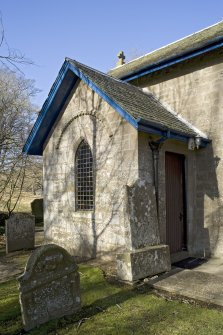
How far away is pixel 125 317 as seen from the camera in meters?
4.86

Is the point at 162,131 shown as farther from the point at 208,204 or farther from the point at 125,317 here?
the point at 125,317

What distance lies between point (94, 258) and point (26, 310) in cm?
451

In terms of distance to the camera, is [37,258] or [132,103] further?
[132,103]

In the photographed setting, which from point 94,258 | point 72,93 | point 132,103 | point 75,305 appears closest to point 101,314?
point 75,305

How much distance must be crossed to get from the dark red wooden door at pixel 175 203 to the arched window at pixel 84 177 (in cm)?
238

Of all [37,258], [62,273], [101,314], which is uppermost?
[37,258]

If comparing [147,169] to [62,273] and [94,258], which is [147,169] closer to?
[94,258]

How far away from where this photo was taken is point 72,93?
10086 mm

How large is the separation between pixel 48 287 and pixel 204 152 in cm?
680

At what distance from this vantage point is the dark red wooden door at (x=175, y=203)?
9055 millimetres

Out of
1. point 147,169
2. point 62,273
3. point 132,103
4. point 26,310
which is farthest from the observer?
point 132,103

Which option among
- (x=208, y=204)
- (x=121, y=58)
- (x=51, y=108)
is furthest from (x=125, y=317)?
(x=121, y=58)

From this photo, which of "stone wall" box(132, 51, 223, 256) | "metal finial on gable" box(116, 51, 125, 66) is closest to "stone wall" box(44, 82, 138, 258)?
"stone wall" box(132, 51, 223, 256)

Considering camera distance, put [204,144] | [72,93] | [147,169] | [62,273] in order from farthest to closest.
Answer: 1. [72,93]
2. [204,144]
3. [147,169]
4. [62,273]
